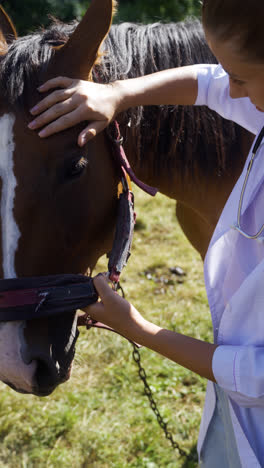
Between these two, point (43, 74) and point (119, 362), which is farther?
point (119, 362)

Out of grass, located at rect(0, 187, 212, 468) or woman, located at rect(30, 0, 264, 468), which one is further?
grass, located at rect(0, 187, 212, 468)

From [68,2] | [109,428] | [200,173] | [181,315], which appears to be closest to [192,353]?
[200,173]

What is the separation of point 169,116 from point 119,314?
34.2 inches

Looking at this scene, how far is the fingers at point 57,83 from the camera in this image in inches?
51.1

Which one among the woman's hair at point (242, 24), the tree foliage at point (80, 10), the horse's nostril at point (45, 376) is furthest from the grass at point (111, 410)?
the tree foliage at point (80, 10)

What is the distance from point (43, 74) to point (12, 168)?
307 mm

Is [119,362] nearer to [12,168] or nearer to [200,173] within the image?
[200,173]

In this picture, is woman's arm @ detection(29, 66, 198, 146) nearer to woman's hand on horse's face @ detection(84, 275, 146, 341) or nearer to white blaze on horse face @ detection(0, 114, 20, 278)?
white blaze on horse face @ detection(0, 114, 20, 278)

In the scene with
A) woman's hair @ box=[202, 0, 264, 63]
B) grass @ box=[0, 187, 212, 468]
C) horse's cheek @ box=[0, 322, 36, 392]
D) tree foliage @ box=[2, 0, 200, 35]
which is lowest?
grass @ box=[0, 187, 212, 468]

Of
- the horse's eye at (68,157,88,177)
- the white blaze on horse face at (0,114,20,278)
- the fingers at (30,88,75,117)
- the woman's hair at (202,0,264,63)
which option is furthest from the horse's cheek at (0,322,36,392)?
the woman's hair at (202,0,264,63)

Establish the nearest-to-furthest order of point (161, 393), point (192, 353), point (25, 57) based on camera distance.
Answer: point (192, 353)
point (25, 57)
point (161, 393)

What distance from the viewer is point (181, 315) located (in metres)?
3.55

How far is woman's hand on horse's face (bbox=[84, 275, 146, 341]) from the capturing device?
3.80ft

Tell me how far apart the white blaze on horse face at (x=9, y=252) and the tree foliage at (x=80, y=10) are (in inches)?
162
